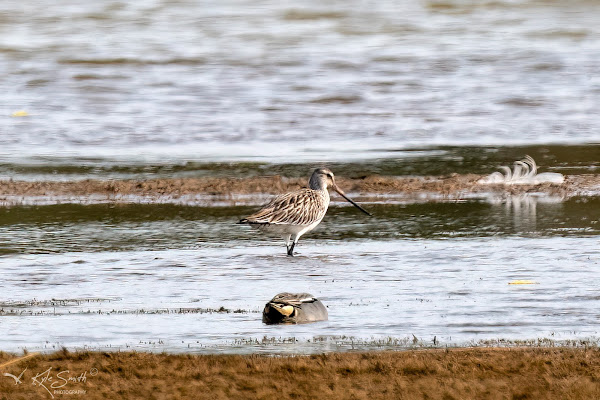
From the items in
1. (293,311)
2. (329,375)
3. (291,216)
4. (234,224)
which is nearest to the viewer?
(329,375)

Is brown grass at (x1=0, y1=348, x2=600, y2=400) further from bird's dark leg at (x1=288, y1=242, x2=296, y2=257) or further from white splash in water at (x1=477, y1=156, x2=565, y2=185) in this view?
white splash in water at (x1=477, y1=156, x2=565, y2=185)

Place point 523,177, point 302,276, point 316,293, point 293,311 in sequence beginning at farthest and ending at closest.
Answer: point 523,177 < point 302,276 < point 316,293 < point 293,311

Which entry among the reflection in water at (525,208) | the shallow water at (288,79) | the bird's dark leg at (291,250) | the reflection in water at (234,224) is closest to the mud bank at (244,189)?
the reflection in water at (525,208)

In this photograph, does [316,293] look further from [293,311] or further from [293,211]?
[293,211]

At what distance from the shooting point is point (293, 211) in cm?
1126

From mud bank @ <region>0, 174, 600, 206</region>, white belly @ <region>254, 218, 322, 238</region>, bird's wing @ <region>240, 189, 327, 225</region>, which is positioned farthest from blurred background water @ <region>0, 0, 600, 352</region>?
mud bank @ <region>0, 174, 600, 206</region>

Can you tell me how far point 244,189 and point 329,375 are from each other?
8.66 metres

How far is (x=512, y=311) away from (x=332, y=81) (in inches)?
580

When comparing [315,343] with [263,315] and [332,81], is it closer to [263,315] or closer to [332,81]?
[263,315]

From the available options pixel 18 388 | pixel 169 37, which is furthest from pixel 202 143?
pixel 18 388

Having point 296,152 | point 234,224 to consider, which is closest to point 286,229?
point 234,224

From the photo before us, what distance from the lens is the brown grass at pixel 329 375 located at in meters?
5.73

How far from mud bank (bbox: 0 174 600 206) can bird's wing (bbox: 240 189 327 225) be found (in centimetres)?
240

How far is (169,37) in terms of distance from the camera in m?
27.2
